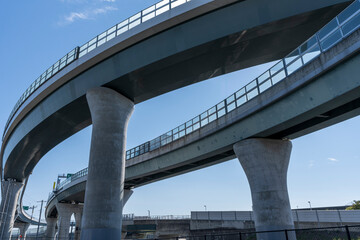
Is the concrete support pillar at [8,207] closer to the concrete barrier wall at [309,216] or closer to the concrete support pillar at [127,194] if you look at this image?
the concrete support pillar at [127,194]

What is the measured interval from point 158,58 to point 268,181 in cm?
1043

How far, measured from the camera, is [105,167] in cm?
1452

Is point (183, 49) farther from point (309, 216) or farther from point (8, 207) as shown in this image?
point (8, 207)

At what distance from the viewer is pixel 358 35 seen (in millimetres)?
11711

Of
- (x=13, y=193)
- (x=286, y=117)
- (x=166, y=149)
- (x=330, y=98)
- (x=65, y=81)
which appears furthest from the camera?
(x=13, y=193)

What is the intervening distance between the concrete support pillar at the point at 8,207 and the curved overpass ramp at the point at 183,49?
25.2 meters

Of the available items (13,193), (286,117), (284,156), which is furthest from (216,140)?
(13,193)

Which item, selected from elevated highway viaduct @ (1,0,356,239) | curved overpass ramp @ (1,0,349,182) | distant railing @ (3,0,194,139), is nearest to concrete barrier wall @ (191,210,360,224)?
elevated highway viaduct @ (1,0,356,239)

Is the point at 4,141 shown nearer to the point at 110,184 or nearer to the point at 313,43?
the point at 110,184

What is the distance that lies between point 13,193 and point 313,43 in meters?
42.9

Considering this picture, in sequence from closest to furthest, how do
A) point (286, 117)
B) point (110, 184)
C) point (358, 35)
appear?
point (358, 35) < point (110, 184) < point (286, 117)

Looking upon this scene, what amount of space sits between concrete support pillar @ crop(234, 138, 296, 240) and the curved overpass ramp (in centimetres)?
600

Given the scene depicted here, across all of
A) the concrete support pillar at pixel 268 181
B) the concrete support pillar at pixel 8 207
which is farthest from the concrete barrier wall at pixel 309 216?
the concrete support pillar at pixel 8 207

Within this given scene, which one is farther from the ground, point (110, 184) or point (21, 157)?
point (21, 157)
